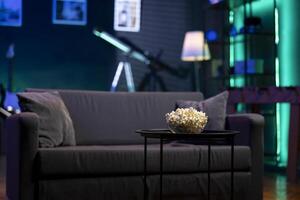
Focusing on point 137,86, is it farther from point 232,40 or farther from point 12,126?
point 12,126

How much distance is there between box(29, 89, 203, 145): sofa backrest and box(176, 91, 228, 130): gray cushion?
0.21 metres

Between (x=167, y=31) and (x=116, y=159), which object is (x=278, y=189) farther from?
(x=167, y=31)

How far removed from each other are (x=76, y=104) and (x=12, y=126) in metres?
0.67

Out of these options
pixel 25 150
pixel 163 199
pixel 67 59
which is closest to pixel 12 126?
pixel 25 150

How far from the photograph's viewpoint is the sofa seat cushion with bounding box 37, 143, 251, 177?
126 inches

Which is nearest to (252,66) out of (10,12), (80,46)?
(80,46)

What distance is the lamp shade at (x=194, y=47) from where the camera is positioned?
7.31 m

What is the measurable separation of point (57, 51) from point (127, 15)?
3.62ft

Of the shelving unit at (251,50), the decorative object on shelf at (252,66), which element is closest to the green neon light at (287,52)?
the shelving unit at (251,50)

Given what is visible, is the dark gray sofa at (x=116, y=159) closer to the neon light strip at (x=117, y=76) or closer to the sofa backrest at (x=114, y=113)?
the sofa backrest at (x=114, y=113)

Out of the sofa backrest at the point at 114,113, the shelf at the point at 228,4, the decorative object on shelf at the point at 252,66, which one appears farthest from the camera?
the shelf at the point at 228,4

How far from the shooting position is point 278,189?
14.8ft

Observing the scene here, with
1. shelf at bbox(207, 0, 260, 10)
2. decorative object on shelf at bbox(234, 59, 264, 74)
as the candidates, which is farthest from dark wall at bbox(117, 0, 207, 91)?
decorative object on shelf at bbox(234, 59, 264, 74)

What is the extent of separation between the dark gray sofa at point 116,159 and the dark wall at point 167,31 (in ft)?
11.7
